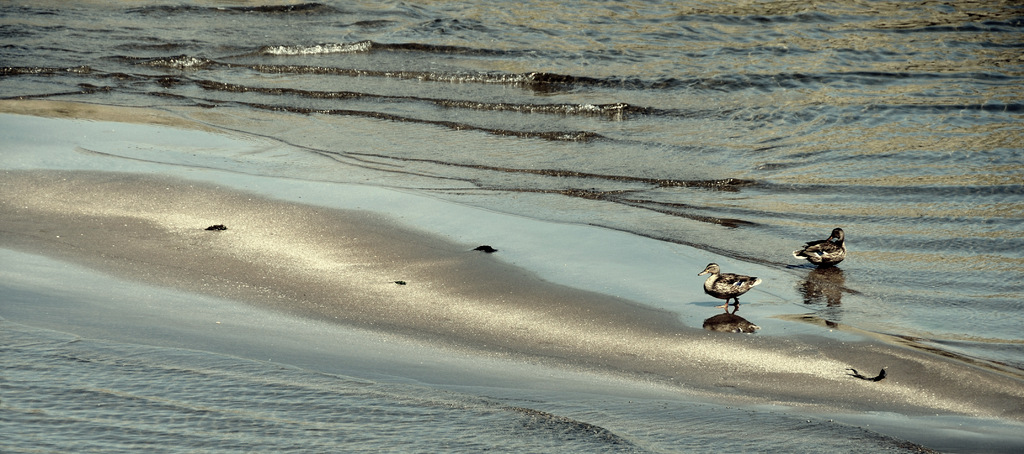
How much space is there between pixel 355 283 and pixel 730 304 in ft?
9.31

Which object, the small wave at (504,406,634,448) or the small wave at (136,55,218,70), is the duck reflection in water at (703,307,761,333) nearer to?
the small wave at (504,406,634,448)

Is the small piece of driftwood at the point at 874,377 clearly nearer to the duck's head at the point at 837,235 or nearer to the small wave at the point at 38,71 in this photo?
the duck's head at the point at 837,235

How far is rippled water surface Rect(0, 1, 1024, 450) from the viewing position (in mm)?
10008

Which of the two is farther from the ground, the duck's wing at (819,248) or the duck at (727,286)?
the duck's wing at (819,248)

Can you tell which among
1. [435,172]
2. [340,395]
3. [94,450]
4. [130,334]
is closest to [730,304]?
[340,395]

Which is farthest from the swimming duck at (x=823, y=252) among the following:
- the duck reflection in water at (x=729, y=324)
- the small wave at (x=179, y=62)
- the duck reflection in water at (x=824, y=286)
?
the small wave at (x=179, y=62)

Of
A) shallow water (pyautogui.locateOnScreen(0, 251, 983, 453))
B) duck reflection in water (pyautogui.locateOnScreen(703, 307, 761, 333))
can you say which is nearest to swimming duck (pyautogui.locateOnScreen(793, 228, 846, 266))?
duck reflection in water (pyautogui.locateOnScreen(703, 307, 761, 333))

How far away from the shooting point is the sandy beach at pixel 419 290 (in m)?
6.04

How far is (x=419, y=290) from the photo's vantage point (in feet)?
24.5

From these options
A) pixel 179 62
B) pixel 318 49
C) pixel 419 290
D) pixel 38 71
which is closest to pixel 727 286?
pixel 419 290

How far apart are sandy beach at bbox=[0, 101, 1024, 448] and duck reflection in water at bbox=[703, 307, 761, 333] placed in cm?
13

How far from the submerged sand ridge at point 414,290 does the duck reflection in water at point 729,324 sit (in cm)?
17

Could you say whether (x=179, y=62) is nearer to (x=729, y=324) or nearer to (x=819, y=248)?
(x=819, y=248)

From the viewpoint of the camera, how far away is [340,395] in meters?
4.91
